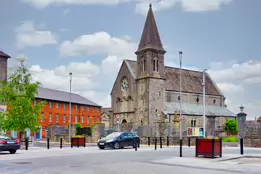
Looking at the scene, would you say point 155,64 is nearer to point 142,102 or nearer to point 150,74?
point 150,74

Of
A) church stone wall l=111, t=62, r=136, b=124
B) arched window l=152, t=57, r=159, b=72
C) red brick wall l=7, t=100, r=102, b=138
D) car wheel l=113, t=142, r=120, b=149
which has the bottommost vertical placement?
car wheel l=113, t=142, r=120, b=149

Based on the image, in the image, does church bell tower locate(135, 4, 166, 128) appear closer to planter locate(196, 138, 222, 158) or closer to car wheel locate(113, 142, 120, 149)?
car wheel locate(113, 142, 120, 149)

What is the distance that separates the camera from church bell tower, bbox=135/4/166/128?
69.6m

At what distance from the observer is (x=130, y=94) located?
74.5m

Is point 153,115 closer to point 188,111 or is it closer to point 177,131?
point 188,111

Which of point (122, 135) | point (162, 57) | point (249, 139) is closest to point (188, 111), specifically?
point (162, 57)

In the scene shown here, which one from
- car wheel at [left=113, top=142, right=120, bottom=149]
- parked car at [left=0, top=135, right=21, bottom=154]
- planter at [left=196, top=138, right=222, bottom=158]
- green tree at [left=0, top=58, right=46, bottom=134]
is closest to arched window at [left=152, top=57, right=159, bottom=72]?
green tree at [left=0, top=58, right=46, bottom=134]

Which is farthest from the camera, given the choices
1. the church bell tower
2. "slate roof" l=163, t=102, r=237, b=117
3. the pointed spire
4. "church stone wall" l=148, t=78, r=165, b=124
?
"slate roof" l=163, t=102, r=237, b=117

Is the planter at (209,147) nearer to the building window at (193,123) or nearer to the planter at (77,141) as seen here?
the planter at (77,141)

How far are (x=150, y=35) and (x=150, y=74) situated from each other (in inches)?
294

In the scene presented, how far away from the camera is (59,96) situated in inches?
2997

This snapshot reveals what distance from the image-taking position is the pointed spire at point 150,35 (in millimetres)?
71062

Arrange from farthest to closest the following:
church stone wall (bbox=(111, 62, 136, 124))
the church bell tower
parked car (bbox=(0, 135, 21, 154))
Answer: church stone wall (bbox=(111, 62, 136, 124)), the church bell tower, parked car (bbox=(0, 135, 21, 154))

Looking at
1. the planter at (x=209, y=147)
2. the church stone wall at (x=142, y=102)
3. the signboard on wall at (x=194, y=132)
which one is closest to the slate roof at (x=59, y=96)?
the church stone wall at (x=142, y=102)
